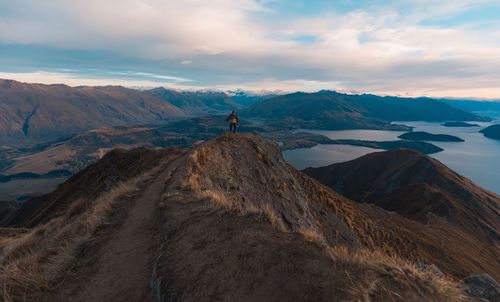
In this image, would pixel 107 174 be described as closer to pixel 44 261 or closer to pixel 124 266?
pixel 44 261

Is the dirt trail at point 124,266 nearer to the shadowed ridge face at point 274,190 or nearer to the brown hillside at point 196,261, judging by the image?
the brown hillside at point 196,261

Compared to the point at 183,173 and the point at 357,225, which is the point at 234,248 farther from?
the point at 357,225

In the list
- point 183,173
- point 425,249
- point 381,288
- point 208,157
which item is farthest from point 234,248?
point 425,249

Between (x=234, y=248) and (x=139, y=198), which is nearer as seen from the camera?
(x=234, y=248)

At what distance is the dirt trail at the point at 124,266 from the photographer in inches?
486

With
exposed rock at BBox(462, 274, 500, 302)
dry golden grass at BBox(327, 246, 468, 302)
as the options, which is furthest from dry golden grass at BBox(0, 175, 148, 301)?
exposed rock at BBox(462, 274, 500, 302)

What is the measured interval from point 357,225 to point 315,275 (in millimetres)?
53177

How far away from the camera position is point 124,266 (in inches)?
556

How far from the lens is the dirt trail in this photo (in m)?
12.4

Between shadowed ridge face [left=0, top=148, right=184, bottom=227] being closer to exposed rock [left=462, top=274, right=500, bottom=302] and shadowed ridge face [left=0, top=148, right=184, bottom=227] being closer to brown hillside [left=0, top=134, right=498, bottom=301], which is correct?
brown hillside [left=0, top=134, right=498, bottom=301]

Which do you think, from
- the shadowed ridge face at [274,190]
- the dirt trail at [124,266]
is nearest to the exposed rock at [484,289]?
the shadowed ridge face at [274,190]

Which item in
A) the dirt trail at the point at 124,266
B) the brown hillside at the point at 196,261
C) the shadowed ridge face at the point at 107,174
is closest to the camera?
the brown hillside at the point at 196,261

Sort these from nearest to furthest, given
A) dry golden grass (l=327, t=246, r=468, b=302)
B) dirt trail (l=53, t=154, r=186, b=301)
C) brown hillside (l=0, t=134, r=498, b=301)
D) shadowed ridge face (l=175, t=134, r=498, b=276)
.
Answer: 1. dry golden grass (l=327, t=246, r=468, b=302)
2. brown hillside (l=0, t=134, r=498, b=301)
3. dirt trail (l=53, t=154, r=186, b=301)
4. shadowed ridge face (l=175, t=134, r=498, b=276)

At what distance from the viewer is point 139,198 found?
24.9 m
